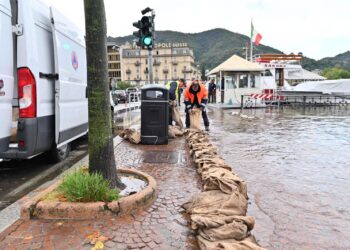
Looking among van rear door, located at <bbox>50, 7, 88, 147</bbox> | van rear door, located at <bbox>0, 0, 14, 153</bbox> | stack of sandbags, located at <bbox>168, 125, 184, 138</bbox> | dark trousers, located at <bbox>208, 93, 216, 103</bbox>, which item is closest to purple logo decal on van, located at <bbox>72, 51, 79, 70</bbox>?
van rear door, located at <bbox>50, 7, 88, 147</bbox>

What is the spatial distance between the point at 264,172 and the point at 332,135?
5762mm

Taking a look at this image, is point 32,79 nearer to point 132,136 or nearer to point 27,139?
point 27,139

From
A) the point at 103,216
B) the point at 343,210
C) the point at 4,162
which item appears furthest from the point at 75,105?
the point at 343,210

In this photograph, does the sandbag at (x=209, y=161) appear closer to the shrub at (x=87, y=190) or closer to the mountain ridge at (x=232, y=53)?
the shrub at (x=87, y=190)

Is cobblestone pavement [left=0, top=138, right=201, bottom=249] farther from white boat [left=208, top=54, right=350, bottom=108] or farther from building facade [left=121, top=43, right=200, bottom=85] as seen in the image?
building facade [left=121, top=43, right=200, bottom=85]

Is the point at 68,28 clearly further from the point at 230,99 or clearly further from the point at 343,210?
the point at 230,99

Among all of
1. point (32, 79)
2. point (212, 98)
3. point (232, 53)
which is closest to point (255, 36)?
point (212, 98)

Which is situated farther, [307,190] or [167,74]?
[167,74]

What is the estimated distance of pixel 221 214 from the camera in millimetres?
3471

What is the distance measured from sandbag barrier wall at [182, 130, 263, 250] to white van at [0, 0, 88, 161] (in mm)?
2658

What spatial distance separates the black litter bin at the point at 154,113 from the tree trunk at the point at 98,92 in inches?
161

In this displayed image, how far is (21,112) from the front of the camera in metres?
5.09

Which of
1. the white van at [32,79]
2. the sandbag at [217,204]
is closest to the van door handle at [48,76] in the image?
the white van at [32,79]

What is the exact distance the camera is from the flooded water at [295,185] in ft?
11.7
